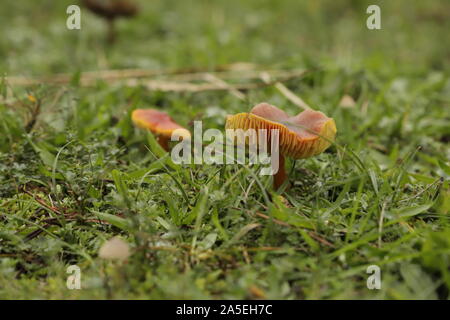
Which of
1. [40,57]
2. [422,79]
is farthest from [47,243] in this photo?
[422,79]

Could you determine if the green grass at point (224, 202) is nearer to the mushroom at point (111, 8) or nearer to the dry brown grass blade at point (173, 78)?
the dry brown grass blade at point (173, 78)

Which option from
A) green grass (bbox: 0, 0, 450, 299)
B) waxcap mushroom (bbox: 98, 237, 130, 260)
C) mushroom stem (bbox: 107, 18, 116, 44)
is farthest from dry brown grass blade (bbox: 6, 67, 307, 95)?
waxcap mushroom (bbox: 98, 237, 130, 260)

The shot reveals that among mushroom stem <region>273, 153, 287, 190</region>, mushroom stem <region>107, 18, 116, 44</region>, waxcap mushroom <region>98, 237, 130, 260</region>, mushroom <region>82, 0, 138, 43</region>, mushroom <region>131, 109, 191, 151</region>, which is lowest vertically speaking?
waxcap mushroom <region>98, 237, 130, 260</region>

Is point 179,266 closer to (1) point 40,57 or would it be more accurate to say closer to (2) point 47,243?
(2) point 47,243

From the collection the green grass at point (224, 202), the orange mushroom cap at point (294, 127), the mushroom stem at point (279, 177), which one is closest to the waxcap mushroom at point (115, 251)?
the green grass at point (224, 202)

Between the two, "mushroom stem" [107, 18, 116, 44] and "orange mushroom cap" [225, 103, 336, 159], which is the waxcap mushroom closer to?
"orange mushroom cap" [225, 103, 336, 159]

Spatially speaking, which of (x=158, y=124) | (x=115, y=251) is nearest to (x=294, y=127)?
(x=158, y=124)
